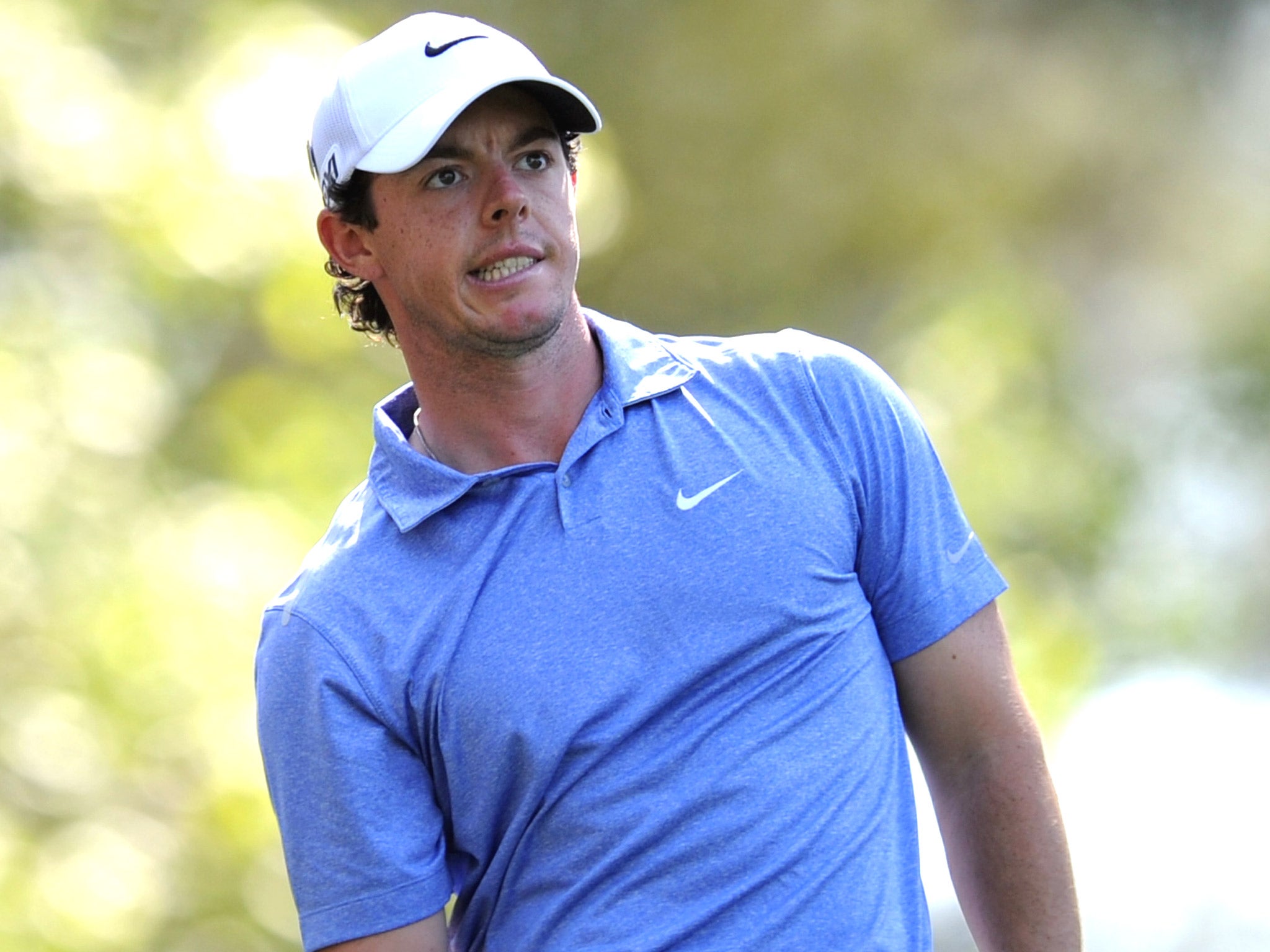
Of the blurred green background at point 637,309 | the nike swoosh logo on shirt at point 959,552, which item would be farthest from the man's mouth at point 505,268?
the blurred green background at point 637,309

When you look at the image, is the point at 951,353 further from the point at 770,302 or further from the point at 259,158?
the point at 259,158

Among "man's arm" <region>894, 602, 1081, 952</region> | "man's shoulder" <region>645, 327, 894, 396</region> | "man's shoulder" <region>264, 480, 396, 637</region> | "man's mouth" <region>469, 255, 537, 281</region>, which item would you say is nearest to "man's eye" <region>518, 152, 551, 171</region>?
"man's mouth" <region>469, 255, 537, 281</region>

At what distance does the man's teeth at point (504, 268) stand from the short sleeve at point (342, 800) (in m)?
0.40

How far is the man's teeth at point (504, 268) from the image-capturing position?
161 cm

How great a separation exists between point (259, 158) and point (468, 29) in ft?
6.79

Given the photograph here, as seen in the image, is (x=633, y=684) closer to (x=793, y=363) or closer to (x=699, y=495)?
(x=699, y=495)

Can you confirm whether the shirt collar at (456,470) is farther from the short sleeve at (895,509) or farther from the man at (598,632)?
the short sleeve at (895,509)

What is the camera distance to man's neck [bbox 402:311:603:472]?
1645mm

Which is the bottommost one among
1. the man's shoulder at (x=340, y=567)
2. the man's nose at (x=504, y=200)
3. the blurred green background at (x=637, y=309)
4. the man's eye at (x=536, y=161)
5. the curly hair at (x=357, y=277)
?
the man's shoulder at (x=340, y=567)

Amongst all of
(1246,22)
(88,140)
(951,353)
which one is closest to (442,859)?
(88,140)

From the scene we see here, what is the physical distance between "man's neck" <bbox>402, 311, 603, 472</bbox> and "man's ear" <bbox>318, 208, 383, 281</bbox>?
0.15 meters

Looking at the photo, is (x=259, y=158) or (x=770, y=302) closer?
(x=259, y=158)

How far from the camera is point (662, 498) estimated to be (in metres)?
1.54

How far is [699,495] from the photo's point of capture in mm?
1534
